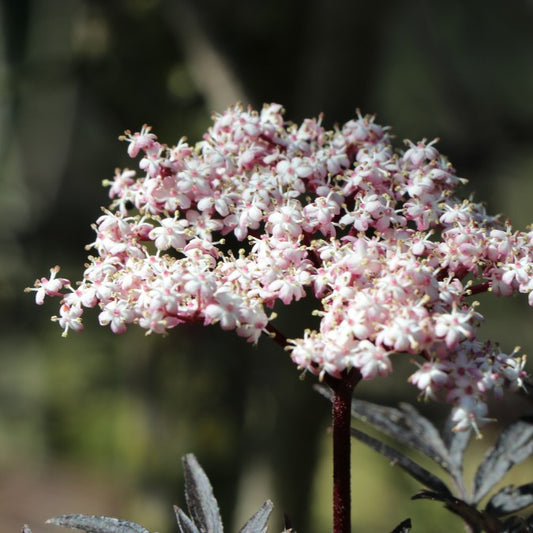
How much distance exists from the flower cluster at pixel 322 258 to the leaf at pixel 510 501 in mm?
321

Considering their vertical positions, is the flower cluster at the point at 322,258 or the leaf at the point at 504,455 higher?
the flower cluster at the point at 322,258

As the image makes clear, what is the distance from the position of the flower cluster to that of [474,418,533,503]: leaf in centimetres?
35

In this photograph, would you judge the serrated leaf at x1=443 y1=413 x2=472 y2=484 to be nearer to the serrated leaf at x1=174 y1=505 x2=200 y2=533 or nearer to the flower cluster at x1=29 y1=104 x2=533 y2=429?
the flower cluster at x1=29 y1=104 x2=533 y2=429

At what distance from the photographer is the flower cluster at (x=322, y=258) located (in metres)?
0.92

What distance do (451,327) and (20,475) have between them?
7.73 m

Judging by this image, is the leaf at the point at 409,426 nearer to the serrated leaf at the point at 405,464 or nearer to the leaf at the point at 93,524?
the serrated leaf at the point at 405,464

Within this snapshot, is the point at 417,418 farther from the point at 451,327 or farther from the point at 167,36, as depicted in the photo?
the point at 167,36

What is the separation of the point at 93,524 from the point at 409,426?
667 millimetres

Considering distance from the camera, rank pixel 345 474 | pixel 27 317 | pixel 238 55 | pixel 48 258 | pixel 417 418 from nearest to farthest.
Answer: pixel 345 474
pixel 417 418
pixel 238 55
pixel 48 258
pixel 27 317

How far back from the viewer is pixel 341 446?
1.01m

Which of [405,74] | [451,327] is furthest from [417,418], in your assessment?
[405,74]

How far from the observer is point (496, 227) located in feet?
4.05

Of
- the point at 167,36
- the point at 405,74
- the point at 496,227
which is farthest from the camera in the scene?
the point at 405,74

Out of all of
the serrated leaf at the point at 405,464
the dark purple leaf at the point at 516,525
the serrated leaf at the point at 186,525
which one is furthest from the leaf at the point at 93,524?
the dark purple leaf at the point at 516,525
